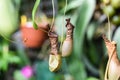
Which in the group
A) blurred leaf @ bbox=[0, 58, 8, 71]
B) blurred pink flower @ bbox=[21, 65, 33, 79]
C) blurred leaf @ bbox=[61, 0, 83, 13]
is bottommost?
blurred pink flower @ bbox=[21, 65, 33, 79]

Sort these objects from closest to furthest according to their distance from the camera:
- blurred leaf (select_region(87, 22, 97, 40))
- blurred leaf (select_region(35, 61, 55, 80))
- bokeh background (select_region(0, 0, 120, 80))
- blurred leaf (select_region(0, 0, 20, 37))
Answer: blurred leaf (select_region(0, 0, 20, 37)) → bokeh background (select_region(0, 0, 120, 80)) → blurred leaf (select_region(87, 22, 97, 40)) → blurred leaf (select_region(35, 61, 55, 80))

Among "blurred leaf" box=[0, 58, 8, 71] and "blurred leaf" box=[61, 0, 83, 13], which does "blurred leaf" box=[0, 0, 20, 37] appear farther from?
"blurred leaf" box=[0, 58, 8, 71]

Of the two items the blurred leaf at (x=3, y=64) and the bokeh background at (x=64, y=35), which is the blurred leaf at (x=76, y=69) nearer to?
the bokeh background at (x=64, y=35)

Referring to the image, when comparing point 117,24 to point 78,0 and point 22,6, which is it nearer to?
point 78,0

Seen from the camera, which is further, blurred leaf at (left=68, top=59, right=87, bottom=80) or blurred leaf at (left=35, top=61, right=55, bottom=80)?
blurred leaf at (left=35, top=61, right=55, bottom=80)

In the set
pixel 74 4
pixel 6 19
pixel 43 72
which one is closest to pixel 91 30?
pixel 74 4

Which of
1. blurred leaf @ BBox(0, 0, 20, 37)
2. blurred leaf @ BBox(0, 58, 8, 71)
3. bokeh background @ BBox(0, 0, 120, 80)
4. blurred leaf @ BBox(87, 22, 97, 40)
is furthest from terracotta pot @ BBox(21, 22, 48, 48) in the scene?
blurred leaf @ BBox(0, 0, 20, 37)

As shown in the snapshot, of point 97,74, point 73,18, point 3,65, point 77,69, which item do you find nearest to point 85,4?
point 73,18

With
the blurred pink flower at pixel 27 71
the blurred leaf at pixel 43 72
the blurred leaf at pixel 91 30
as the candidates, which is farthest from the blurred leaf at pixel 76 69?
the blurred pink flower at pixel 27 71
